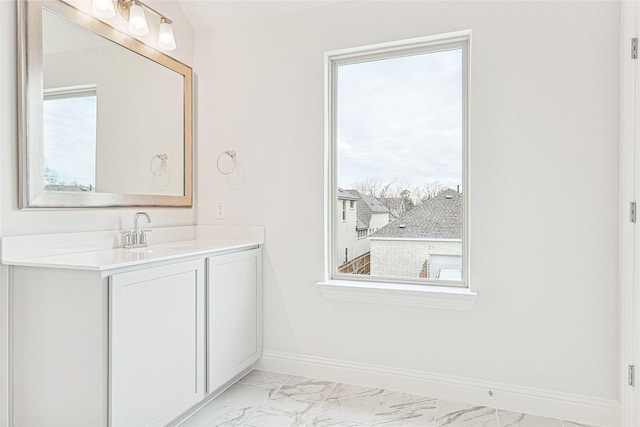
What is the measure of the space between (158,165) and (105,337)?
1.23 m

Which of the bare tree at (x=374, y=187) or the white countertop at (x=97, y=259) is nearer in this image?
the white countertop at (x=97, y=259)

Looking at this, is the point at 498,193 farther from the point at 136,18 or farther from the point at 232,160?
the point at 136,18

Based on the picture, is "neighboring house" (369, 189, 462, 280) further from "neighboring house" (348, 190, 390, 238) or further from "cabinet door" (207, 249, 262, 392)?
"cabinet door" (207, 249, 262, 392)

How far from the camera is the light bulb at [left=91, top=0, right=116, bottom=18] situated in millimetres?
1942

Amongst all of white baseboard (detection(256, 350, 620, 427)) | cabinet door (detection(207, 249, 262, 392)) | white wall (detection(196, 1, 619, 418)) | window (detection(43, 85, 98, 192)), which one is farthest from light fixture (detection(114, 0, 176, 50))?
white baseboard (detection(256, 350, 620, 427))

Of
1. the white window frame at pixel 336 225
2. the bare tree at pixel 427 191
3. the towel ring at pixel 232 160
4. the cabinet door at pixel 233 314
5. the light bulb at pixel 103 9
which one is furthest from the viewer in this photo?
the towel ring at pixel 232 160

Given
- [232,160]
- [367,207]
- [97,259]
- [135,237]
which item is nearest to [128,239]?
[135,237]

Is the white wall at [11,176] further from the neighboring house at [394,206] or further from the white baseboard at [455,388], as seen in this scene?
the neighboring house at [394,206]

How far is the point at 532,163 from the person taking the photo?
6.77ft

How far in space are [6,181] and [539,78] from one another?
2508mm

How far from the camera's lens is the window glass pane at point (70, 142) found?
181cm

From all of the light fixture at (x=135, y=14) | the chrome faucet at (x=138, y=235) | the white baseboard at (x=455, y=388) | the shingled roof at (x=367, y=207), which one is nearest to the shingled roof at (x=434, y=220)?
the shingled roof at (x=367, y=207)

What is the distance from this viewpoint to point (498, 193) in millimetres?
2127

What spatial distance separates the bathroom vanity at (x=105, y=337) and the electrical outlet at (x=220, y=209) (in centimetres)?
72
